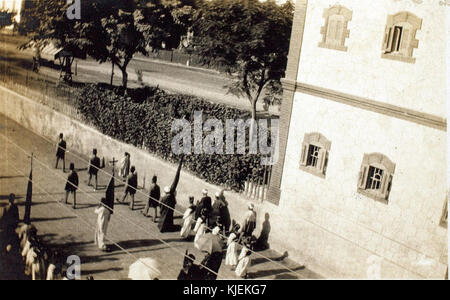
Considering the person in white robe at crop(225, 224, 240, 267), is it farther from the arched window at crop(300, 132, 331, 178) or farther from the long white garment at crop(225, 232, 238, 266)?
the arched window at crop(300, 132, 331, 178)

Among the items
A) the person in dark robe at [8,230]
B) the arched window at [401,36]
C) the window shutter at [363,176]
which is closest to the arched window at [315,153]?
the window shutter at [363,176]

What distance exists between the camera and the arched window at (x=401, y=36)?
32.8ft

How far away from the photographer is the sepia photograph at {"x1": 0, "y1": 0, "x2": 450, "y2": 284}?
33.4 ft

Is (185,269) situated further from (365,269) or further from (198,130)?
(198,130)

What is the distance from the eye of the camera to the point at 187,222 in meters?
12.6

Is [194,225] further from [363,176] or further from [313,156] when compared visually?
[363,176]

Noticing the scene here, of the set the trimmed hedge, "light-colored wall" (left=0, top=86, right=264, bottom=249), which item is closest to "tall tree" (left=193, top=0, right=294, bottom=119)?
the trimmed hedge

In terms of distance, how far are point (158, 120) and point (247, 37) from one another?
395 cm

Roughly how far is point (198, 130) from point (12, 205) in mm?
5894

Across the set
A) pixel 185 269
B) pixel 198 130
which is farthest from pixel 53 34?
pixel 185 269

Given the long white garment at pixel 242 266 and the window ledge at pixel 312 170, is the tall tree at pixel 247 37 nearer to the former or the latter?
the window ledge at pixel 312 170

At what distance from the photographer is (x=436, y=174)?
9.95m

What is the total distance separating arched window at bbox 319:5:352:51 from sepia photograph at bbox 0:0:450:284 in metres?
0.03

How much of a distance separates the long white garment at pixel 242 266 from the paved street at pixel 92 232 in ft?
0.78
